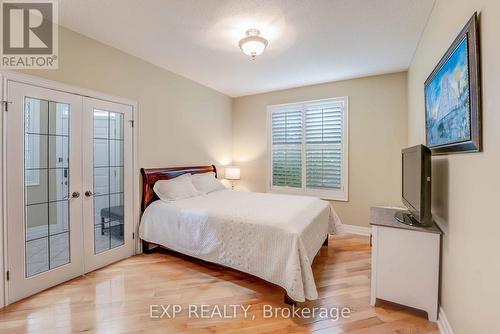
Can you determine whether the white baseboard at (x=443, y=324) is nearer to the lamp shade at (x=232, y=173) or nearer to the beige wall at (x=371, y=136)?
the beige wall at (x=371, y=136)

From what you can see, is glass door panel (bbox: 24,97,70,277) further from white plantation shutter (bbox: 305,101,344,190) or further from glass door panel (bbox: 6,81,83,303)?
white plantation shutter (bbox: 305,101,344,190)

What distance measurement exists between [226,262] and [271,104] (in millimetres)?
3356

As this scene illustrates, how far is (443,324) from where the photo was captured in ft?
5.64

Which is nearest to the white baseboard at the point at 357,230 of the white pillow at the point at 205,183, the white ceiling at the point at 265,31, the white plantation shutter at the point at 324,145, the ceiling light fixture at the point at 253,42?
the white plantation shutter at the point at 324,145

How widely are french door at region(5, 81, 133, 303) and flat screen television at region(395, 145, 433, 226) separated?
126 inches

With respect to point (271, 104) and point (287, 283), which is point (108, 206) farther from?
point (271, 104)

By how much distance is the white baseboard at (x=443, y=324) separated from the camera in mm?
1637

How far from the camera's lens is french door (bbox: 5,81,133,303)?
208cm

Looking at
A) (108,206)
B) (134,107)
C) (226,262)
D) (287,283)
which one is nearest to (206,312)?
(226,262)

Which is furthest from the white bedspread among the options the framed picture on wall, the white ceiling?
the white ceiling

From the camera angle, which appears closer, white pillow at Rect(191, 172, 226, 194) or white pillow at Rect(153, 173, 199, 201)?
white pillow at Rect(153, 173, 199, 201)

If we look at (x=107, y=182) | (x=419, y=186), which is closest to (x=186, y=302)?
(x=107, y=182)

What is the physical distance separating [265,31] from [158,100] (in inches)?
75.1

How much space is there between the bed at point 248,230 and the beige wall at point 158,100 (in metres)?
0.49
